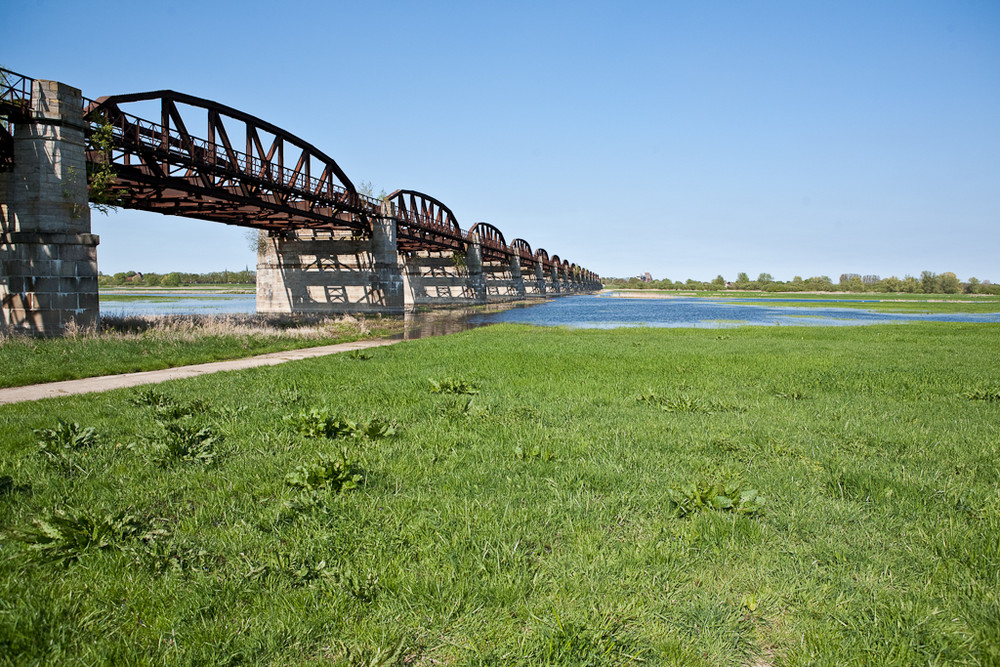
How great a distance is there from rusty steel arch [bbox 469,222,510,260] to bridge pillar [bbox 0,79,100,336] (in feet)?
239

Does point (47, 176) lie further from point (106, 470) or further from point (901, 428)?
point (901, 428)

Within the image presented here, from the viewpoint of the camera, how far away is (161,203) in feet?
114

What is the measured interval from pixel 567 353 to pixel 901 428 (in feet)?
36.4

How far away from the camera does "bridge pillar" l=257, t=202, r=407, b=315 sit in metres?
57.0

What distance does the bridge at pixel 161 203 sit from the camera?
20109mm

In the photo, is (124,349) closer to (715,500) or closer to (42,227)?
(42,227)

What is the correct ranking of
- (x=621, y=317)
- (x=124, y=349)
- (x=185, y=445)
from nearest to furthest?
(x=185, y=445)
(x=124, y=349)
(x=621, y=317)

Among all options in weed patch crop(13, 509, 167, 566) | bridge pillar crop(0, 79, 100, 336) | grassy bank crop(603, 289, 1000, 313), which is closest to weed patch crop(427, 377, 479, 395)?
weed patch crop(13, 509, 167, 566)

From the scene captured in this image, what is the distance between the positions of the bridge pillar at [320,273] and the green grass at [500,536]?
161ft

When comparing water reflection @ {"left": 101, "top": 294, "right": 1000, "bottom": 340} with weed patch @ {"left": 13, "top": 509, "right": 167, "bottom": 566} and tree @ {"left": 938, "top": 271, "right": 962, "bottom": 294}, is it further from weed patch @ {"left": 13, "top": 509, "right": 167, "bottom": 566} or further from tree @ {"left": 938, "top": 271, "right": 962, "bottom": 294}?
tree @ {"left": 938, "top": 271, "right": 962, "bottom": 294}

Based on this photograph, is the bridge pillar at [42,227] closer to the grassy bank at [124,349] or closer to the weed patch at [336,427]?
the grassy bank at [124,349]

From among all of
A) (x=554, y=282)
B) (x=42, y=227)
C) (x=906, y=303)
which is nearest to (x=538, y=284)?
(x=554, y=282)

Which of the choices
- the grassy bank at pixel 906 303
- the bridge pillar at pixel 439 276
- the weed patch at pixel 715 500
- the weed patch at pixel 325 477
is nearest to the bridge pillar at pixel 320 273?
the bridge pillar at pixel 439 276

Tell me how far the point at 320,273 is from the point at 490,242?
50.3 metres
